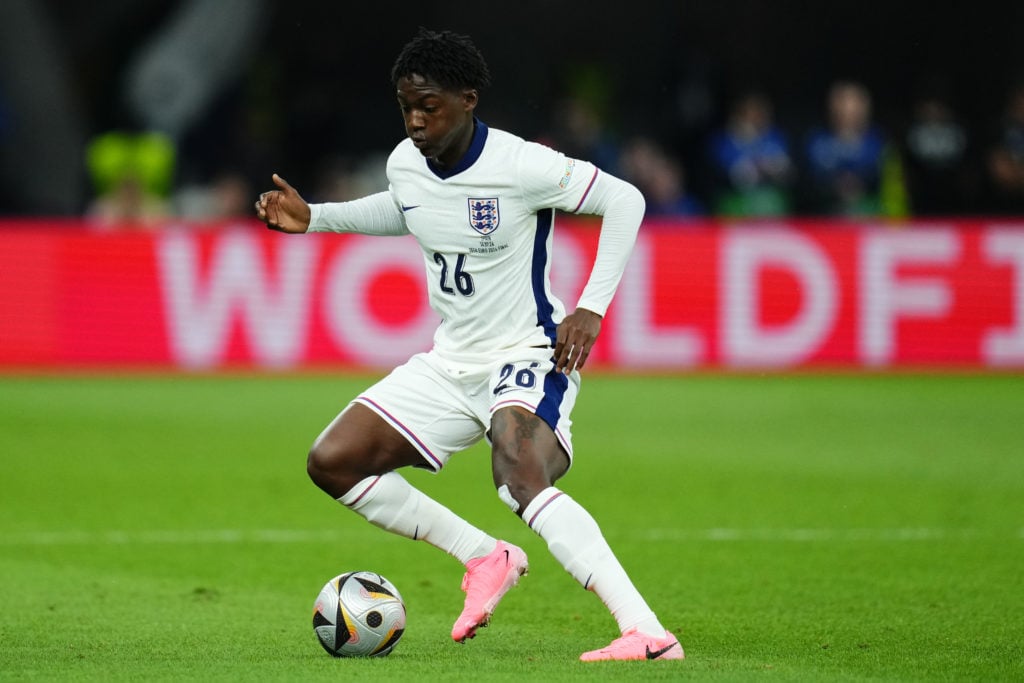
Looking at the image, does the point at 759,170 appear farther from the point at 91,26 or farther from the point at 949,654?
the point at 949,654

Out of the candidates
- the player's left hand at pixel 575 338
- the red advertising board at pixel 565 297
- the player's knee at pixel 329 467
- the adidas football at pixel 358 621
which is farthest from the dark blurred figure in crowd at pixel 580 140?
the adidas football at pixel 358 621

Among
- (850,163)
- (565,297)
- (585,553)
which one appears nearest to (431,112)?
(585,553)

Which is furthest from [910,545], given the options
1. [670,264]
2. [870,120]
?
[870,120]

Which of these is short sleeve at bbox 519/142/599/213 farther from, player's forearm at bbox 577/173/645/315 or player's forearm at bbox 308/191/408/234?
player's forearm at bbox 308/191/408/234

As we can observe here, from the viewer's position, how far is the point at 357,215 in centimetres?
629

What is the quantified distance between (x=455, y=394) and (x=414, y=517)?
49 cm

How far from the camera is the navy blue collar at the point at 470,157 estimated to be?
236 inches

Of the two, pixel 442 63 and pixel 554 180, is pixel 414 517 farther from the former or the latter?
pixel 442 63

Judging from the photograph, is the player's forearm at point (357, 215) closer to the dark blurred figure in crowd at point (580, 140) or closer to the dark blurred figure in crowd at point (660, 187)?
the dark blurred figure in crowd at point (580, 140)

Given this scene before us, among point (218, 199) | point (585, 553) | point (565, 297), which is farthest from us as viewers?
point (218, 199)

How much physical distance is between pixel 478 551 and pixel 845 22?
17.9 meters

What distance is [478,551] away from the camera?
6.20m

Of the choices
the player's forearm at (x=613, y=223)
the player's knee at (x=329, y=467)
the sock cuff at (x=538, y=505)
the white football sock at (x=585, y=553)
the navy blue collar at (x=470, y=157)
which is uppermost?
the navy blue collar at (x=470, y=157)

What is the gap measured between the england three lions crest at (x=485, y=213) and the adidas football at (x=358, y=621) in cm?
135
